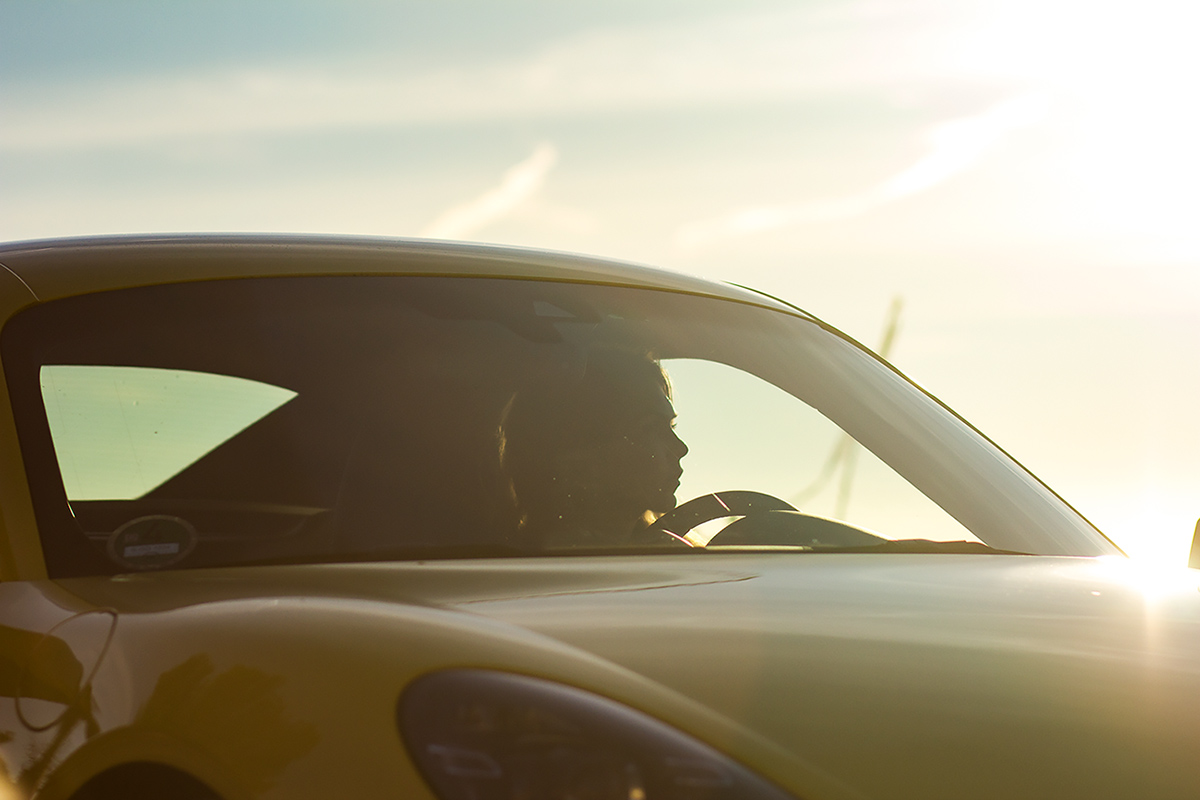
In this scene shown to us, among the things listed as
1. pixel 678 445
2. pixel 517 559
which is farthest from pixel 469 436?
pixel 678 445

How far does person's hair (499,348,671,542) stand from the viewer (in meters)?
2.30

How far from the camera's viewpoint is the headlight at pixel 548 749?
4.00 ft

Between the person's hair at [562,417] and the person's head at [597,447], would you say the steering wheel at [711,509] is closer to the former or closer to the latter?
the person's head at [597,447]

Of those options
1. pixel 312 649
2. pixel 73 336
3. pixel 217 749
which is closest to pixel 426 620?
pixel 312 649

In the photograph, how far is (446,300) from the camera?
2521 millimetres

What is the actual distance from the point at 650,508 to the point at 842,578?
553mm

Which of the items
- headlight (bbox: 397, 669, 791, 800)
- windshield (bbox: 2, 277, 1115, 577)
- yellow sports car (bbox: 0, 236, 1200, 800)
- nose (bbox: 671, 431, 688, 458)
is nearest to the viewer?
headlight (bbox: 397, 669, 791, 800)

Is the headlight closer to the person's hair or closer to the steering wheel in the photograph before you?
the person's hair

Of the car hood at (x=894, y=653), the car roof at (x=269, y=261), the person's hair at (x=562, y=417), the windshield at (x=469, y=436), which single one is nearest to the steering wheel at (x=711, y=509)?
the windshield at (x=469, y=436)

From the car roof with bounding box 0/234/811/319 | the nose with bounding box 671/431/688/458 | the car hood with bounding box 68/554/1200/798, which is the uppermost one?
the car roof with bounding box 0/234/811/319

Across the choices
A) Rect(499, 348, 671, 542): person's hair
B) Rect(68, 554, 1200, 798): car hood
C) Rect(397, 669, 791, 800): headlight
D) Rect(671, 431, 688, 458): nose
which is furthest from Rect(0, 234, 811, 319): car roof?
Rect(397, 669, 791, 800): headlight

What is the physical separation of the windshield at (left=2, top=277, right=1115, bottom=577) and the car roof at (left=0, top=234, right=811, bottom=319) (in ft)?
0.10

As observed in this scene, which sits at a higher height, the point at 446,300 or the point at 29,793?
the point at 446,300

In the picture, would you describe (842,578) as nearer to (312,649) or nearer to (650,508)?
(650,508)
